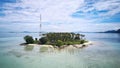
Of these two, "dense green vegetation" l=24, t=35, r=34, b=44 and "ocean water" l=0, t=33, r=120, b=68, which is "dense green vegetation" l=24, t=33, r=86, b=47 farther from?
"ocean water" l=0, t=33, r=120, b=68

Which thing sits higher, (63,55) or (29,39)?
(29,39)

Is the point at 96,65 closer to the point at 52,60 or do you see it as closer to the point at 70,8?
the point at 52,60

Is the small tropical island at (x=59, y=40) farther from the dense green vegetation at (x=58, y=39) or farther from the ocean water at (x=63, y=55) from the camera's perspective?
the ocean water at (x=63, y=55)

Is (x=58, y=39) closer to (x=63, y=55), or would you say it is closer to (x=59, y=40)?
(x=59, y=40)

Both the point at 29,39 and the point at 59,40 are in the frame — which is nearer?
the point at 29,39

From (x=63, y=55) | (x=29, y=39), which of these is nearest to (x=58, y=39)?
(x=63, y=55)

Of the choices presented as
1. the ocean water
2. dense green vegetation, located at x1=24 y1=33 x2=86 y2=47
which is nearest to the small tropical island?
dense green vegetation, located at x1=24 y1=33 x2=86 y2=47

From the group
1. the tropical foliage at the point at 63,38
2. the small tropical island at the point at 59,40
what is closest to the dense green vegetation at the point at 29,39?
the small tropical island at the point at 59,40
